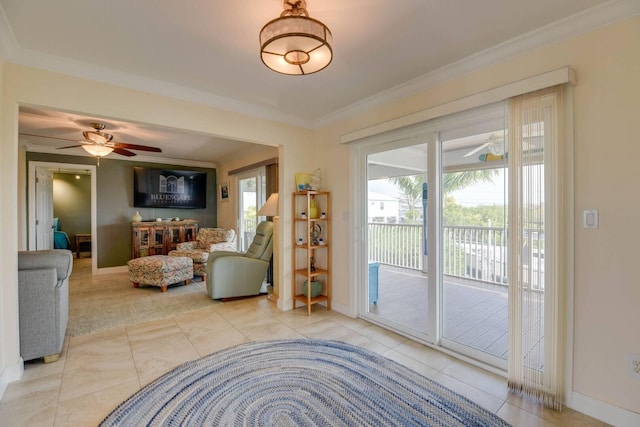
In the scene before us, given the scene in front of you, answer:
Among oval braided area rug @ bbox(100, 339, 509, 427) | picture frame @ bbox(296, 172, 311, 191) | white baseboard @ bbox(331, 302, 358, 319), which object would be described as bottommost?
oval braided area rug @ bbox(100, 339, 509, 427)

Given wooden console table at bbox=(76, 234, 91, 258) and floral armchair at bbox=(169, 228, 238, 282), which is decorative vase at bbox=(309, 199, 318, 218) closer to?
floral armchair at bbox=(169, 228, 238, 282)

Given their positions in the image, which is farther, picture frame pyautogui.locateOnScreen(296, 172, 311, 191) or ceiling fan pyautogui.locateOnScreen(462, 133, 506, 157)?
picture frame pyautogui.locateOnScreen(296, 172, 311, 191)

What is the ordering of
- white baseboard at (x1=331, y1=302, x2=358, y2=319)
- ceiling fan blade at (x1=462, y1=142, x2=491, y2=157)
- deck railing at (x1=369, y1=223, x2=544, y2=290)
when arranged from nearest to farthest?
ceiling fan blade at (x1=462, y1=142, x2=491, y2=157)
white baseboard at (x1=331, y1=302, x2=358, y2=319)
deck railing at (x1=369, y1=223, x2=544, y2=290)

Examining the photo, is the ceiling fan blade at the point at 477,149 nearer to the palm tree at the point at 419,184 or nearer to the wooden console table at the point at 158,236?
the palm tree at the point at 419,184

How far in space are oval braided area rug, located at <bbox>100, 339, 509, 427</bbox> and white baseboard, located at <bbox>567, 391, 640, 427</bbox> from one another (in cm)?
54

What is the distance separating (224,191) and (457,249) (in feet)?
16.3

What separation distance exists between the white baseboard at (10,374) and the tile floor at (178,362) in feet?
0.14

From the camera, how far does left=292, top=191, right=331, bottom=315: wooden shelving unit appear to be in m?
3.60

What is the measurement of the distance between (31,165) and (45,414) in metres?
5.09

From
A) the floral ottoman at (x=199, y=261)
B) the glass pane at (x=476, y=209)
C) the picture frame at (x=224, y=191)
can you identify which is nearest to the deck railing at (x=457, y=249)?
the glass pane at (x=476, y=209)

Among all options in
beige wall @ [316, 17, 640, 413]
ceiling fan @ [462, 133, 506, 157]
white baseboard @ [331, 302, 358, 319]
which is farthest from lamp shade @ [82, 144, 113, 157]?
beige wall @ [316, 17, 640, 413]

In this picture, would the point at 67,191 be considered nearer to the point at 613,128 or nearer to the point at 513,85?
the point at 513,85

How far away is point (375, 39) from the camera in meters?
2.00

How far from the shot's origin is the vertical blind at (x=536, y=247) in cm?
185
